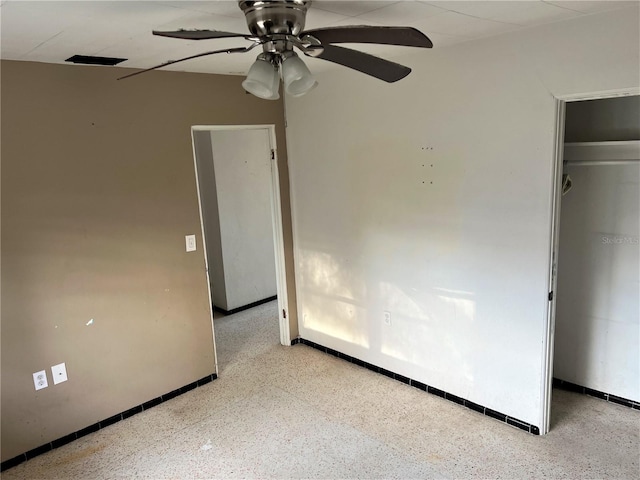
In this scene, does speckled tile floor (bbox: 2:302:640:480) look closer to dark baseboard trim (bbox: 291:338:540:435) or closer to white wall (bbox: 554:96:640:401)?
dark baseboard trim (bbox: 291:338:540:435)

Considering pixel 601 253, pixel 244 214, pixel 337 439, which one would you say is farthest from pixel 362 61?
pixel 244 214

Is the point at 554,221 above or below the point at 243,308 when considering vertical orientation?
above

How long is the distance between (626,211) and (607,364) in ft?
3.30

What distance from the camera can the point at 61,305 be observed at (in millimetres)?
2840

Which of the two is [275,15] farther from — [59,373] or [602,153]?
[59,373]

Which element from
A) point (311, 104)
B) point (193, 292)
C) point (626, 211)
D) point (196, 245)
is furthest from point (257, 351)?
point (626, 211)

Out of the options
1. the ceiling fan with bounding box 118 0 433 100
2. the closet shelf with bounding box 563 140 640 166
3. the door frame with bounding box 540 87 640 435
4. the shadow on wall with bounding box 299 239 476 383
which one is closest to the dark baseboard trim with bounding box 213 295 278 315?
the shadow on wall with bounding box 299 239 476 383

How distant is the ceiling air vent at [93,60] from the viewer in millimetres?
2570

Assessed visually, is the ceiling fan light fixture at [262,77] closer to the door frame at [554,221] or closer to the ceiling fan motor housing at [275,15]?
the ceiling fan motor housing at [275,15]

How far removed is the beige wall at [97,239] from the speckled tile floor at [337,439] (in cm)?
27

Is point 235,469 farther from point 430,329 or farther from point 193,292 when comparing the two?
point 430,329

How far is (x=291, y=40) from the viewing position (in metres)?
1.56

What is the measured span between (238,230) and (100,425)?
2.35 metres

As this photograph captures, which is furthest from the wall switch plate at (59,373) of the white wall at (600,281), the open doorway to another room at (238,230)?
the white wall at (600,281)
